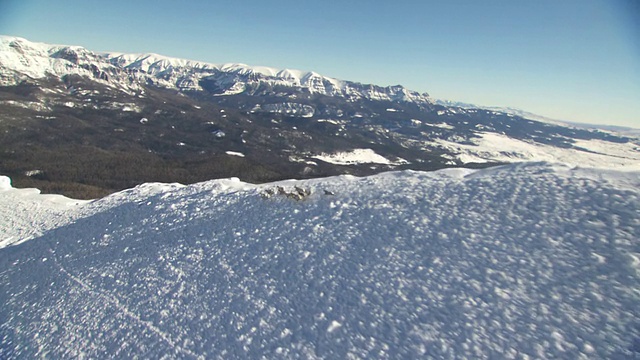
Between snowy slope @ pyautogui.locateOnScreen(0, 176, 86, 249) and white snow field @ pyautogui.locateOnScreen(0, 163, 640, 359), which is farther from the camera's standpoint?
snowy slope @ pyautogui.locateOnScreen(0, 176, 86, 249)

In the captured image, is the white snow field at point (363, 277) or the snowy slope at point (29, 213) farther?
the snowy slope at point (29, 213)

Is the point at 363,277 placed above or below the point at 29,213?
above

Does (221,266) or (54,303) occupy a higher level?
(221,266)

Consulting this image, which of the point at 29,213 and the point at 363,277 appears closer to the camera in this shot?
the point at 363,277

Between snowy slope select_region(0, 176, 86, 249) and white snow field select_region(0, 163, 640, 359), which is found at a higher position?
white snow field select_region(0, 163, 640, 359)

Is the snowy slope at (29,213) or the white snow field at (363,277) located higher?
the white snow field at (363,277)

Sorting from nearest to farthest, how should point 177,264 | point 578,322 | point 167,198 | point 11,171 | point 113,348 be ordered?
point 578,322 → point 113,348 → point 177,264 → point 167,198 → point 11,171

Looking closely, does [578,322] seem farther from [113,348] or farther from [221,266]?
[113,348]

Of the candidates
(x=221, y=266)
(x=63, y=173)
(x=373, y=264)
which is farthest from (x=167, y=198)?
(x=63, y=173)
